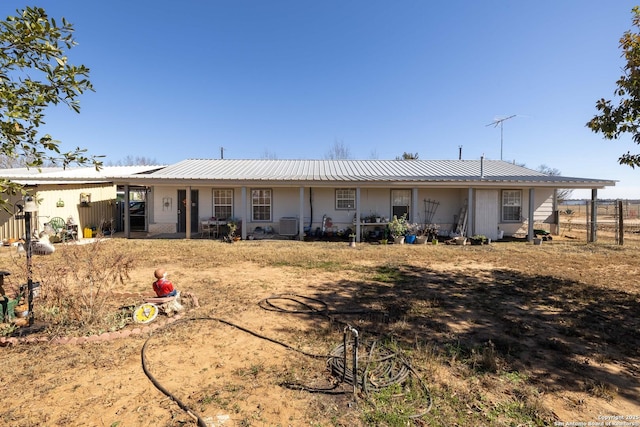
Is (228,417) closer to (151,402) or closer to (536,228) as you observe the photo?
(151,402)

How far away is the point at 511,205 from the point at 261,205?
40.6ft

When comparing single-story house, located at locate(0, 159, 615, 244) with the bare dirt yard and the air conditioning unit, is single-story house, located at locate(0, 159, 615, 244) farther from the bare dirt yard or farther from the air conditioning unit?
the bare dirt yard

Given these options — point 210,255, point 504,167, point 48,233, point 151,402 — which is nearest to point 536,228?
point 504,167

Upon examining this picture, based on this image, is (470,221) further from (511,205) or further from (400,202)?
(400,202)

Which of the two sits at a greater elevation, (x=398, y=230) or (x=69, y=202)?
(x=69, y=202)

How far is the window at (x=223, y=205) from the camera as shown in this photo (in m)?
14.5

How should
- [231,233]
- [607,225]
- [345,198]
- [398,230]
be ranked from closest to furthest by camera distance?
[398,230]
[231,233]
[345,198]
[607,225]

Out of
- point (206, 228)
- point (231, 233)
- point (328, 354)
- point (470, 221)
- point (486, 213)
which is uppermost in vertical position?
point (486, 213)

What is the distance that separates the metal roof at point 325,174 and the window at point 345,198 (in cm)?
79

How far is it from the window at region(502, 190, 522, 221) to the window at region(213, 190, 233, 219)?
530 inches

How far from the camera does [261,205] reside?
14.5 meters

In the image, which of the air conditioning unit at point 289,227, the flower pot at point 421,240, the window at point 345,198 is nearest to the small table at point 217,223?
A: the air conditioning unit at point 289,227

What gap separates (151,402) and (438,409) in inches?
105

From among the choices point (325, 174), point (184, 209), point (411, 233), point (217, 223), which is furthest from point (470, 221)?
point (184, 209)
